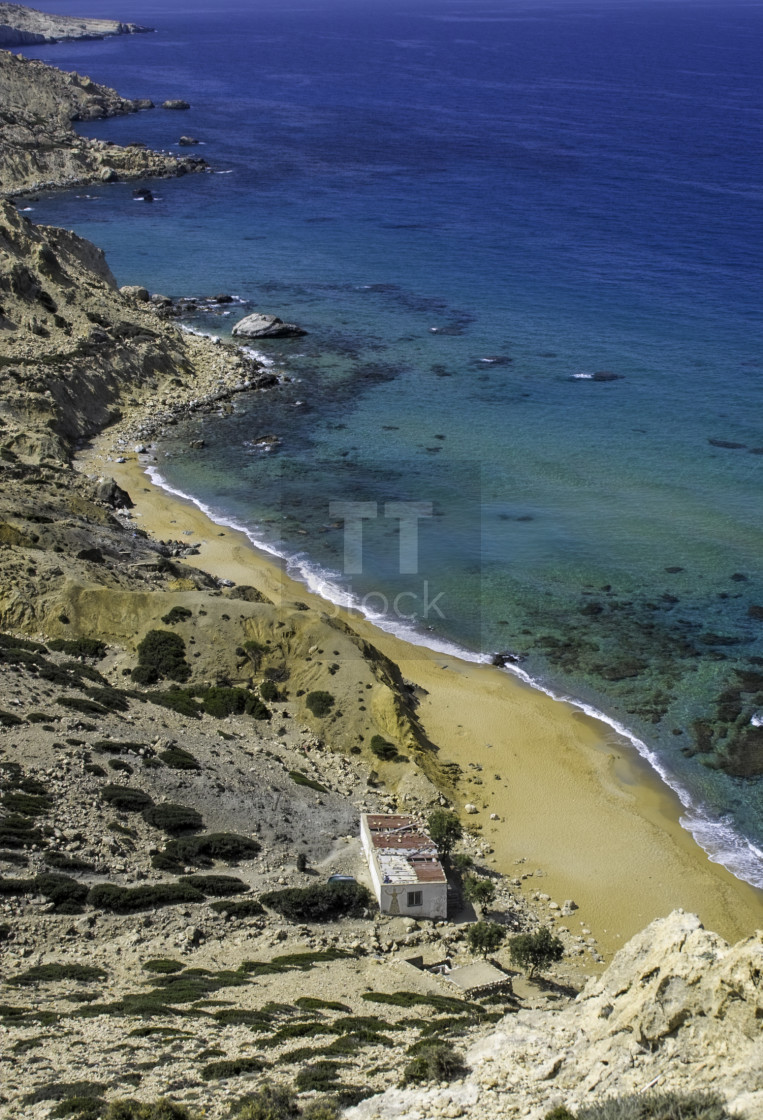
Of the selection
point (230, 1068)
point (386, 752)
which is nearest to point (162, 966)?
point (230, 1068)

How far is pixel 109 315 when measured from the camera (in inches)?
3295

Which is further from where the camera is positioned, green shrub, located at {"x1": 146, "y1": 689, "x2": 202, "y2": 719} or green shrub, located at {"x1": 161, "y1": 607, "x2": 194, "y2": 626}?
green shrub, located at {"x1": 161, "y1": 607, "x2": 194, "y2": 626}

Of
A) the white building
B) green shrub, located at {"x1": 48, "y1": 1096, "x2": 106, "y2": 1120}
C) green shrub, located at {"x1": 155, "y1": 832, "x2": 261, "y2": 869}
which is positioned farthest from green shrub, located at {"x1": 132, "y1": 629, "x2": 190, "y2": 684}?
green shrub, located at {"x1": 48, "y1": 1096, "x2": 106, "y2": 1120}

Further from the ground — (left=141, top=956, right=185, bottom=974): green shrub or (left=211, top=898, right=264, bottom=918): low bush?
(left=141, top=956, right=185, bottom=974): green shrub

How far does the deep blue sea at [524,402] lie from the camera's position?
169ft

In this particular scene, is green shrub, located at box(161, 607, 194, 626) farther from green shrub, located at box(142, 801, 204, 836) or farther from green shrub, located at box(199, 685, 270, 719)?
green shrub, located at box(142, 801, 204, 836)

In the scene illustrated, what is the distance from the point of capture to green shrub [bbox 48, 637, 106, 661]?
4344cm

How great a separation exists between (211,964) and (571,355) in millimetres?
68543

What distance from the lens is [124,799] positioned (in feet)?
110

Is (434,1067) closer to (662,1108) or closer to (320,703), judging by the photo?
(662,1108)

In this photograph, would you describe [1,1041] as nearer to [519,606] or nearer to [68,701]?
[68,701]

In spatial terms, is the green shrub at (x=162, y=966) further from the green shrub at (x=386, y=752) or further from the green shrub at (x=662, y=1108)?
the green shrub at (x=386, y=752)

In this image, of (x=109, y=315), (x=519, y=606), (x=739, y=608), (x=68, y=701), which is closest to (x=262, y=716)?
(x=68, y=701)

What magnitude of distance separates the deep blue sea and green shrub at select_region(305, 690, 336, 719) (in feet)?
35.9
